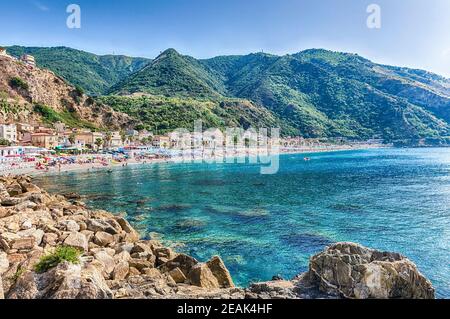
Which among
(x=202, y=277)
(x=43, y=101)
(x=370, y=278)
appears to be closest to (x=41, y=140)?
(x=43, y=101)

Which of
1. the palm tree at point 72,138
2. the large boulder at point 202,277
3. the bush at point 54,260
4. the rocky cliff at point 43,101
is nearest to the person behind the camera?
the bush at point 54,260

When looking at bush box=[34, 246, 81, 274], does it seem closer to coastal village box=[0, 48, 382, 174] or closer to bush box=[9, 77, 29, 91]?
coastal village box=[0, 48, 382, 174]

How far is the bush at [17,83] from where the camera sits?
97094 mm

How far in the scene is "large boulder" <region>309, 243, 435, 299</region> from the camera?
24.7 ft

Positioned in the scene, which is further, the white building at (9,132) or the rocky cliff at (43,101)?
the rocky cliff at (43,101)

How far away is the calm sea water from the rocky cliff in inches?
2490

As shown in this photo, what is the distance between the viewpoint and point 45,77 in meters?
108

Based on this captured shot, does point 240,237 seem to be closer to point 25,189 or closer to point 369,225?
point 369,225

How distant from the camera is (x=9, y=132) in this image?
79.5 m

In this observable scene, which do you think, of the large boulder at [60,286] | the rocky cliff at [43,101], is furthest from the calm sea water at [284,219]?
the rocky cliff at [43,101]

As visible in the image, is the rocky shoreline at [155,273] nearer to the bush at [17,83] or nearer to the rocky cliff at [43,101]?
the rocky cliff at [43,101]

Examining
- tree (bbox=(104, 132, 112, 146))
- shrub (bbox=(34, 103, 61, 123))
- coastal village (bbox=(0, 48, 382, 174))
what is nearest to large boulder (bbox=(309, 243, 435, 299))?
coastal village (bbox=(0, 48, 382, 174))

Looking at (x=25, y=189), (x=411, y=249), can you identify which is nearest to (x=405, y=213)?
(x=411, y=249)

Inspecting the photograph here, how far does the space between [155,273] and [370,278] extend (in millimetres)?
7160
